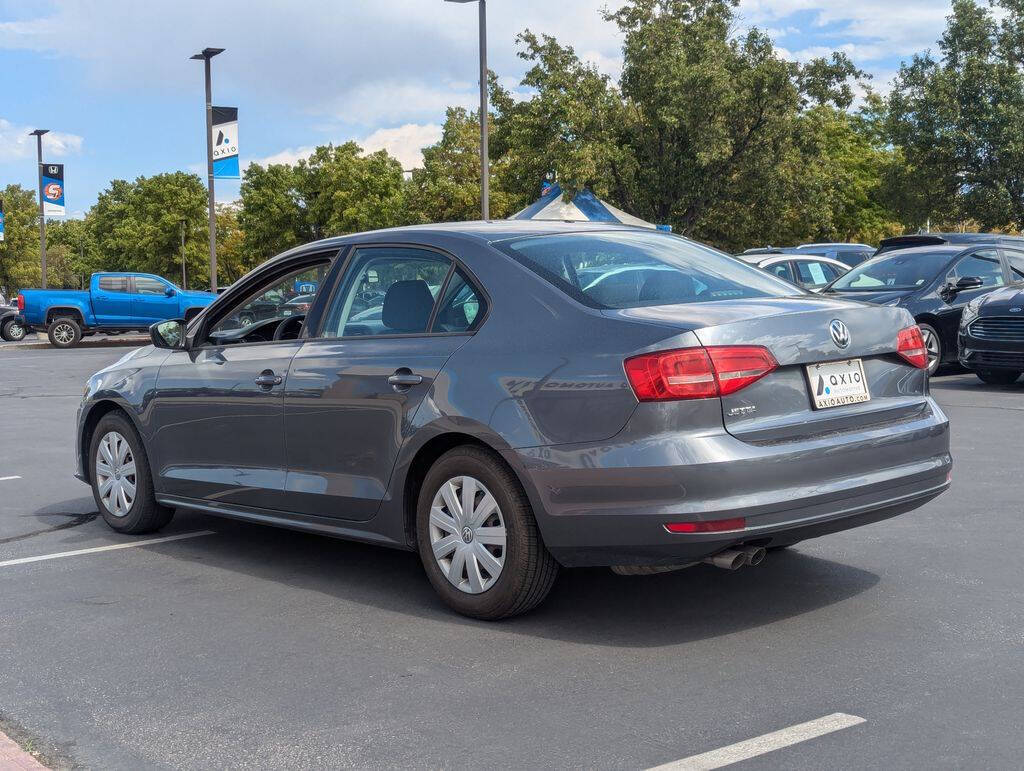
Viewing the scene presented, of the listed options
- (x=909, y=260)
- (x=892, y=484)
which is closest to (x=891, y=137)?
(x=909, y=260)

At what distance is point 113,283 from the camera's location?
31.5 metres

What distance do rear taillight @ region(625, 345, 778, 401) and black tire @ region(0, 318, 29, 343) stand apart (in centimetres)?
3336

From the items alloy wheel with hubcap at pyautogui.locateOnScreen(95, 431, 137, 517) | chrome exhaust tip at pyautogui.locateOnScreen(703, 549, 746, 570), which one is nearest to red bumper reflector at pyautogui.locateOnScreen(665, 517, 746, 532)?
chrome exhaust tip at pyautogui.locateOnScreen(703, 549, 746, 570)

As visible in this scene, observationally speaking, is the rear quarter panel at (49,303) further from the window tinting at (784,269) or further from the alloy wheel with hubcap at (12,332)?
the window tinting at (784,269)

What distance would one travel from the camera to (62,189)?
45906mm

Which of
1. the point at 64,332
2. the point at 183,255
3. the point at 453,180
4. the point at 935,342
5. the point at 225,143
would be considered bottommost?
the point at 64,332

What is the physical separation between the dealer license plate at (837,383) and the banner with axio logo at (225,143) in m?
28.4

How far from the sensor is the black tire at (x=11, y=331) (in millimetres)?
34812

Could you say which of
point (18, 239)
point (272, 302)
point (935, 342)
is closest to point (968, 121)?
point (935, 342)

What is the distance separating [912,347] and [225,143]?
29231 mm

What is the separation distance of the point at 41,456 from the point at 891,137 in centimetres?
3972

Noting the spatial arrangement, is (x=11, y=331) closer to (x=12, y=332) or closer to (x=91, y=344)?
(x=12, y=332)

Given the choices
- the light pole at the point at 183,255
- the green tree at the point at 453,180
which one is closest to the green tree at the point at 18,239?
the light pole at the point at 183,255

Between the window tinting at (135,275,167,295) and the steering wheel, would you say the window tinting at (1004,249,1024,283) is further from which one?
the window tinting at (135,275,167,295)
